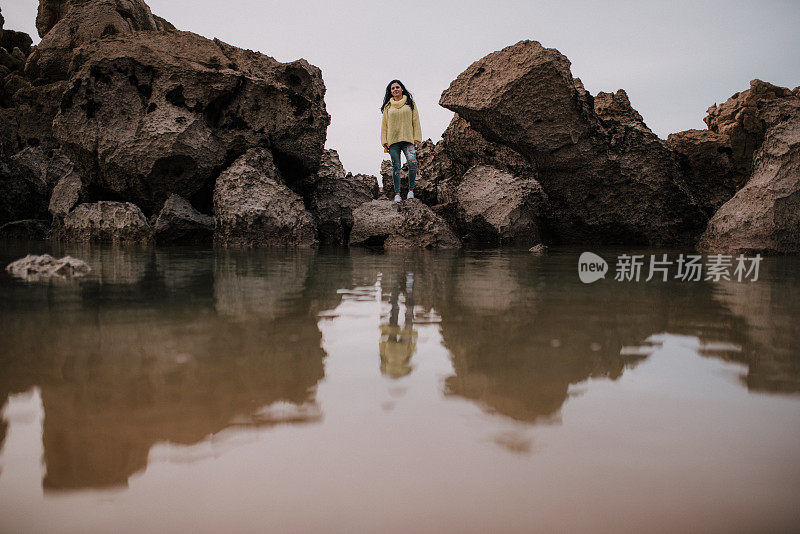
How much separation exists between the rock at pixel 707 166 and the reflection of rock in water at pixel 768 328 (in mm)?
5094

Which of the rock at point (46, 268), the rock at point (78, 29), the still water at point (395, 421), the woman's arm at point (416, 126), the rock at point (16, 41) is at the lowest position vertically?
the still water at point (395, 421)

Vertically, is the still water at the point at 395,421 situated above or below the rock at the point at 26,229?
below

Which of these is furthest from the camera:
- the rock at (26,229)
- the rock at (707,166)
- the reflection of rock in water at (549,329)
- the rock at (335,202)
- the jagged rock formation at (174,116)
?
the rock at (26,229)

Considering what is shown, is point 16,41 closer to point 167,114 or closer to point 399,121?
point 167,114

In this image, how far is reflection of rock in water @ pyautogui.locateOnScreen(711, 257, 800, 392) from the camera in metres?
1.20

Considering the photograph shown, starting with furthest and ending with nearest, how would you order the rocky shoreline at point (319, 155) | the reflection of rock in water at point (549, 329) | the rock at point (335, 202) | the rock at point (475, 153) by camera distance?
the rock at point (335, 202) < the rock at point (475, 153) < the rocky shoreline at point (319, 155) < the reflection of rock in water at point (549, 329)

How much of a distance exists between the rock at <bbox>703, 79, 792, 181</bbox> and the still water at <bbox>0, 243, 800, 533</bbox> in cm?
658

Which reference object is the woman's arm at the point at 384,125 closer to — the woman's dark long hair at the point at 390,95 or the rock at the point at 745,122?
the woman's dark long hair at the point at 390,95

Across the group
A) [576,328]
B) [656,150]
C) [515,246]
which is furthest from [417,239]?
[576,328]

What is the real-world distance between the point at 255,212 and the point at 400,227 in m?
1.92

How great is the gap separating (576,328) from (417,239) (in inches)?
202

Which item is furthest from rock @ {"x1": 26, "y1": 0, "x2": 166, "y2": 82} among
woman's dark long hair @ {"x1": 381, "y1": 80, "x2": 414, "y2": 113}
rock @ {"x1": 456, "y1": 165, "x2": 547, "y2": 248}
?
rock @ {"x1": 456, "y1": 165, "x2": 547, "y2": 248}

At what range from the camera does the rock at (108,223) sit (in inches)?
280

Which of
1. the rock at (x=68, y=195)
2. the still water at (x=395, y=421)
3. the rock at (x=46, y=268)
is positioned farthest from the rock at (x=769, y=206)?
the rock at (x=68, y=195)
